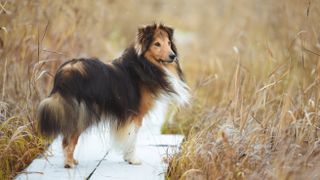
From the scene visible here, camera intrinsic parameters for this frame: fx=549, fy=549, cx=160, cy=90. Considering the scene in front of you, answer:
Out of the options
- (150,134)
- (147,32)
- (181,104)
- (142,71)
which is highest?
(147,32)

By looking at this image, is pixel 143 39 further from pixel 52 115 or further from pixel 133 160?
pixel 52 115

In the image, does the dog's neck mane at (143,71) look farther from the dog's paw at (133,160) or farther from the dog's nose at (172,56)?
the dog's paw at (133,160)

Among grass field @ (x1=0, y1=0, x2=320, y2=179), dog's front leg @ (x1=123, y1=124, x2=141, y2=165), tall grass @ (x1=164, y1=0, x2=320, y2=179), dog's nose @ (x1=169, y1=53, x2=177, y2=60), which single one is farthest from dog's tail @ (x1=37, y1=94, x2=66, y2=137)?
dog's nose @ (x1=169, y1=53, x2=177, y2=60)

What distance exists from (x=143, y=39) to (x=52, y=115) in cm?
135

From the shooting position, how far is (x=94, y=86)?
4871 mm

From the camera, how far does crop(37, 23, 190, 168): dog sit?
470 centimetres

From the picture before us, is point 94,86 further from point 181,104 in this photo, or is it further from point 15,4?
point 15,4

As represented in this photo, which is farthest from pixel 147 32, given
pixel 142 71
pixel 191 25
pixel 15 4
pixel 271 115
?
pixel 191 25

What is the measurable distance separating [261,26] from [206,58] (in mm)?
1439

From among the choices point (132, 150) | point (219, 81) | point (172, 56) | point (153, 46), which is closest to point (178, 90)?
point (172, 56)

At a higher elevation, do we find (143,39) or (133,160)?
(143,39)

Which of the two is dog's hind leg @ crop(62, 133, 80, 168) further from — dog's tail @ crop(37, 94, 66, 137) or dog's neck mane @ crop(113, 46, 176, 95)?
dog's neck mane @ crop(113, 46, 176, 95)

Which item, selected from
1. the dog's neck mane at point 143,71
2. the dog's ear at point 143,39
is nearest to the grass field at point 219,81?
the dog's neck mane at point 143,71

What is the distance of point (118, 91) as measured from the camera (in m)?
5.12
